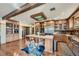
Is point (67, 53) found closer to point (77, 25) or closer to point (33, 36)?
point (77, 25)

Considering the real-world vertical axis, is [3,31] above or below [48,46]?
above

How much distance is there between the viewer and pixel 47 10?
2.12 meters

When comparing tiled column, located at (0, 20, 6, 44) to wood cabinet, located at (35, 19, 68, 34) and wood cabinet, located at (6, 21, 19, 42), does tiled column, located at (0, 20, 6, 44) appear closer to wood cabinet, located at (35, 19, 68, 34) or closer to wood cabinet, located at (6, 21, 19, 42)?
wood cabinet, located at (6, 21, 19, 42)

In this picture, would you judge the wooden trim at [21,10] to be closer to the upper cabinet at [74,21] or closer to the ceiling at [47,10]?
the ceiling at [47,10]

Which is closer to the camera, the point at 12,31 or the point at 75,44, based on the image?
the point at 75,44

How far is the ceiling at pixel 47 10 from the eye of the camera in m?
2.07

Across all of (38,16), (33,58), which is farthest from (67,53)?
(38,16)

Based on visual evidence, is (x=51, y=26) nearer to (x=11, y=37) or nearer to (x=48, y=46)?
(x=48, y=46)

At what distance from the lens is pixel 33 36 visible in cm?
214

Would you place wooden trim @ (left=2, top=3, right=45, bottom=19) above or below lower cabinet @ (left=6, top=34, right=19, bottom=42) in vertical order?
above

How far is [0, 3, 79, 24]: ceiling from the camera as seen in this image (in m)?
2.07

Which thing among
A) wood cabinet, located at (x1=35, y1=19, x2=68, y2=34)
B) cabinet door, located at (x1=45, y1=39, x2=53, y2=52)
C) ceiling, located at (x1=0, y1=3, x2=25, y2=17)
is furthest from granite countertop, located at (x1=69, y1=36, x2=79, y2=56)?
ceiling, located at (x1=0, y1=3, x2=25, y2=17)

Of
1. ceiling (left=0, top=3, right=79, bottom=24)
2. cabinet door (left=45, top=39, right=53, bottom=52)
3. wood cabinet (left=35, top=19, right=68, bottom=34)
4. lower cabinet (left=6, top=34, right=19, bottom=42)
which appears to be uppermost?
ceiling (left=0, top=3, right=79, bottom=24)

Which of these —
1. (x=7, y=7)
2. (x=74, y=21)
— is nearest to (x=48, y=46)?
(x=74, y=21)
